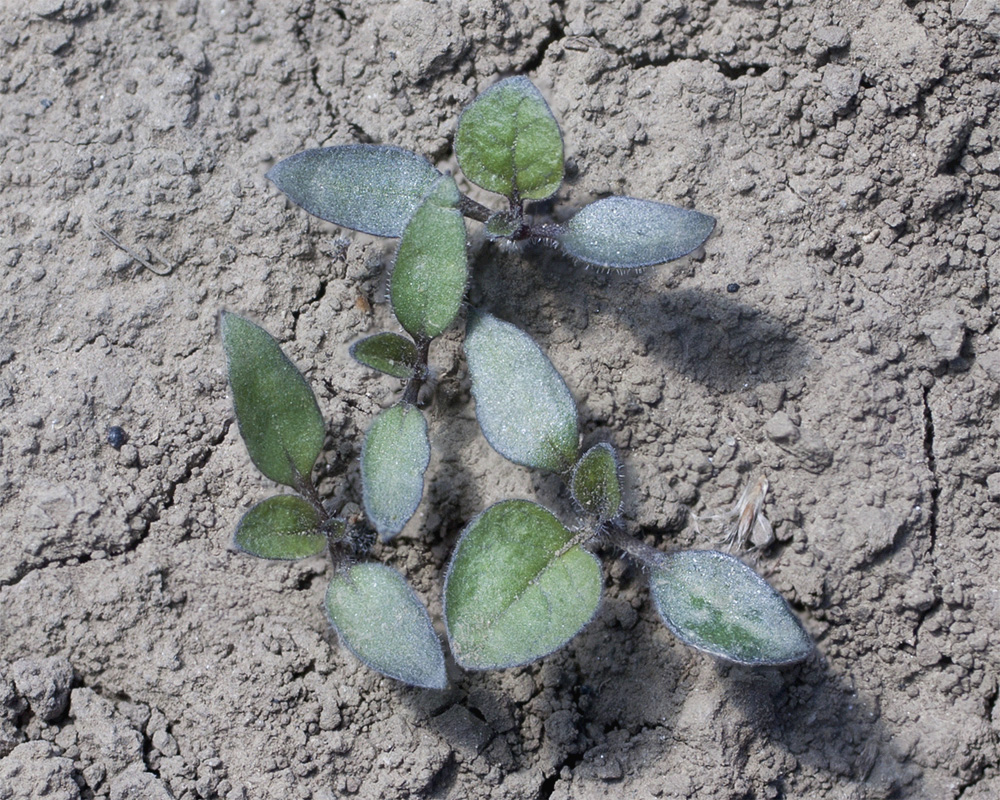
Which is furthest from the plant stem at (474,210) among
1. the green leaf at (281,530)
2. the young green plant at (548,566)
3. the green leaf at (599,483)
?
the green leaf at (281,530)

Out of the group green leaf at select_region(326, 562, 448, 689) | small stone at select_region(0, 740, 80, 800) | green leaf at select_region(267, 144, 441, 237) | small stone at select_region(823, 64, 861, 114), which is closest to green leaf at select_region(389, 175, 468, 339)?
green leaf at select_region(267, 144, 441, 237)

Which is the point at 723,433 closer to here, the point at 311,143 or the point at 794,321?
the point at 794,321

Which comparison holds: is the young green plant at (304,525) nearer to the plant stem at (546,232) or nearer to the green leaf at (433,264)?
the green leaf at (433,264)

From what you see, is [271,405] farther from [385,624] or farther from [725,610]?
[725,610]

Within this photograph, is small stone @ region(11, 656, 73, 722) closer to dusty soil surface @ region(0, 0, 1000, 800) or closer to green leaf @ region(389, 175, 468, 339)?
dusty soil surface @ region(0, 0, 1000, 800)

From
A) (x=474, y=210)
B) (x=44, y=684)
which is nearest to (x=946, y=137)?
(x=474, y=210)

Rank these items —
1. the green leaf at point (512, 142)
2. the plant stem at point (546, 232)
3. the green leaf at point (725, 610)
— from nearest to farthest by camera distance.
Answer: the green leaf at point (725, 610) < the green leaf at point (512, 142) < the plant stem at point (546, 232)

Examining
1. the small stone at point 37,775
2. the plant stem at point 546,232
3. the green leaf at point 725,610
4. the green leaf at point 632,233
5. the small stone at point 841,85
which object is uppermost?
the small stone at point 841,85
